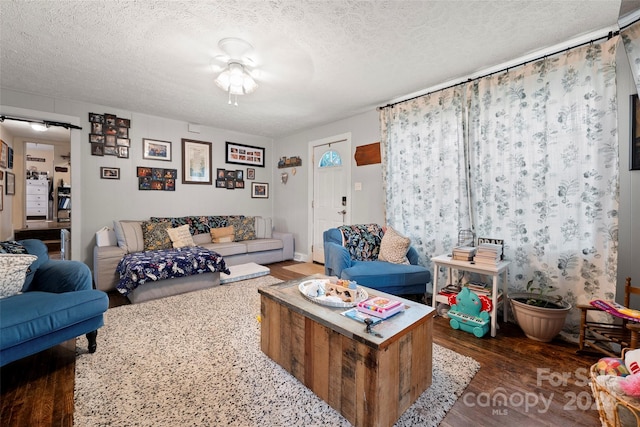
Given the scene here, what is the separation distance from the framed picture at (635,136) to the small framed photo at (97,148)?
18.8ft

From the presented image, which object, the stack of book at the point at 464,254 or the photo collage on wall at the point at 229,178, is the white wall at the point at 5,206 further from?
the stack of book at the point at 464,254

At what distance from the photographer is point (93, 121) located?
360 cm

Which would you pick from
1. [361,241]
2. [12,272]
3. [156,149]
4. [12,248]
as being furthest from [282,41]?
[156,149]

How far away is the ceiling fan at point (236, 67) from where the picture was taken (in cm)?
214

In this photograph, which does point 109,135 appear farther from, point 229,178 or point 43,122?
point 229,178

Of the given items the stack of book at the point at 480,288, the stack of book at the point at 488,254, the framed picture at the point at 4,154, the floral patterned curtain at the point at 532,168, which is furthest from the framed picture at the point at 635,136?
the framed picture at the point at 4,154

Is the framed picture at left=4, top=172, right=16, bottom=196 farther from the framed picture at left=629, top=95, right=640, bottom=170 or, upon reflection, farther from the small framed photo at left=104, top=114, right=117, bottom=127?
the framed picture at left=629, top=95, right=640, bottom=170

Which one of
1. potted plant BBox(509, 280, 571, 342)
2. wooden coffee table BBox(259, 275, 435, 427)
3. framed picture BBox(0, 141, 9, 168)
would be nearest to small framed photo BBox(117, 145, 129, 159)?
framed picture BBox(0, 141, 9, 168)

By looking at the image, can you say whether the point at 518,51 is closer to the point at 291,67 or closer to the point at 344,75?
the point at 344,75

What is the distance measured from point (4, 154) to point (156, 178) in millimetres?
1967

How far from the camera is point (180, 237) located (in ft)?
12.6

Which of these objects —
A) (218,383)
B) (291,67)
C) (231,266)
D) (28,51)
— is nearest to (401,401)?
(218,383)

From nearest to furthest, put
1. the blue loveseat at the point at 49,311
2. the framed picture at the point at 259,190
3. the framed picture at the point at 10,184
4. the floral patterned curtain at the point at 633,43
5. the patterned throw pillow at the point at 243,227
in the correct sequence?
the blue loveseat at the point at 49,311, the floral patterned curtain at the point at 633,43, the framed picture at the point at 10,184, the patterned throw pillow at the point at 243,227, the framed picture at the point at 259,190

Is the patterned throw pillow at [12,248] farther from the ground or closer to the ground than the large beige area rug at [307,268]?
farther from the ground
